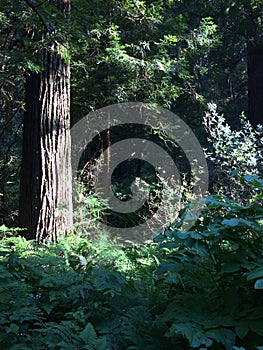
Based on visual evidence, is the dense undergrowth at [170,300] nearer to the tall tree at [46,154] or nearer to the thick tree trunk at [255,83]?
the tall tree at [46,154]

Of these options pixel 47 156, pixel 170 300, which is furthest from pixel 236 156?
pixel 170 300

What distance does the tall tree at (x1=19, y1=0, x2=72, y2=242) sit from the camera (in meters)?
4.41

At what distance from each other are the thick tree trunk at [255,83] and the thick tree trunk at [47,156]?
16.4 feet

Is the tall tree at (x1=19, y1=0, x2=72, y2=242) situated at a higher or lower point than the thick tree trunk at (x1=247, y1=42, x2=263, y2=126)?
lower

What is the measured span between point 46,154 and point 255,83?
5.95 metres

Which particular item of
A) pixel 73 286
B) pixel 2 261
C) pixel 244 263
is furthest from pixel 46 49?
pixel 244 263

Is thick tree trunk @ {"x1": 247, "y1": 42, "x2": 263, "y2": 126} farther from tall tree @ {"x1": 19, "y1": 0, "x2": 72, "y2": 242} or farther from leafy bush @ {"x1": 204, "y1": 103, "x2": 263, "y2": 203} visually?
tall tree @ {"x1": 19, "y1": 0, "x2": 72, "y2": 242}

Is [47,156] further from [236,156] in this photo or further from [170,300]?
[170,300]

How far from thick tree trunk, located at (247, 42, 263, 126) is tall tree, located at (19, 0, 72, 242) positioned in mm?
5023

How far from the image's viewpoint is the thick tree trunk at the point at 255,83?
8.27 m

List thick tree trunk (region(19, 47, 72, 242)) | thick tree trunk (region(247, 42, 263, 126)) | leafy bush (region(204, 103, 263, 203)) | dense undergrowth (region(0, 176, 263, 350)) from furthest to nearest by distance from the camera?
1. thick tree trunk (region(247, 42, 263, 126))
2. leafy bush (region(204, 103, 263, 203))
3. thick tree trunk (region(19, 47, 72, 242))
4. dense undergrowth (region(0, 176, 263, 350))

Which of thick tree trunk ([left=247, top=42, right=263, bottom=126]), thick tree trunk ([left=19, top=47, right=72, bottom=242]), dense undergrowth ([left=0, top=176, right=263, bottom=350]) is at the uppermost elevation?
thick tree trunk ([left=247, top=42, right=263, bottom=126])

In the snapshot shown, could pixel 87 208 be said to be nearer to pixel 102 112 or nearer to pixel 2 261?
pixel 102 112

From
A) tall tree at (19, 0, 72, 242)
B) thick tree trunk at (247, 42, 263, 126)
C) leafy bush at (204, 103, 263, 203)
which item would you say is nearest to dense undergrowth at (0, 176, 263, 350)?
tall tree at (19, 0, 72, 242)
